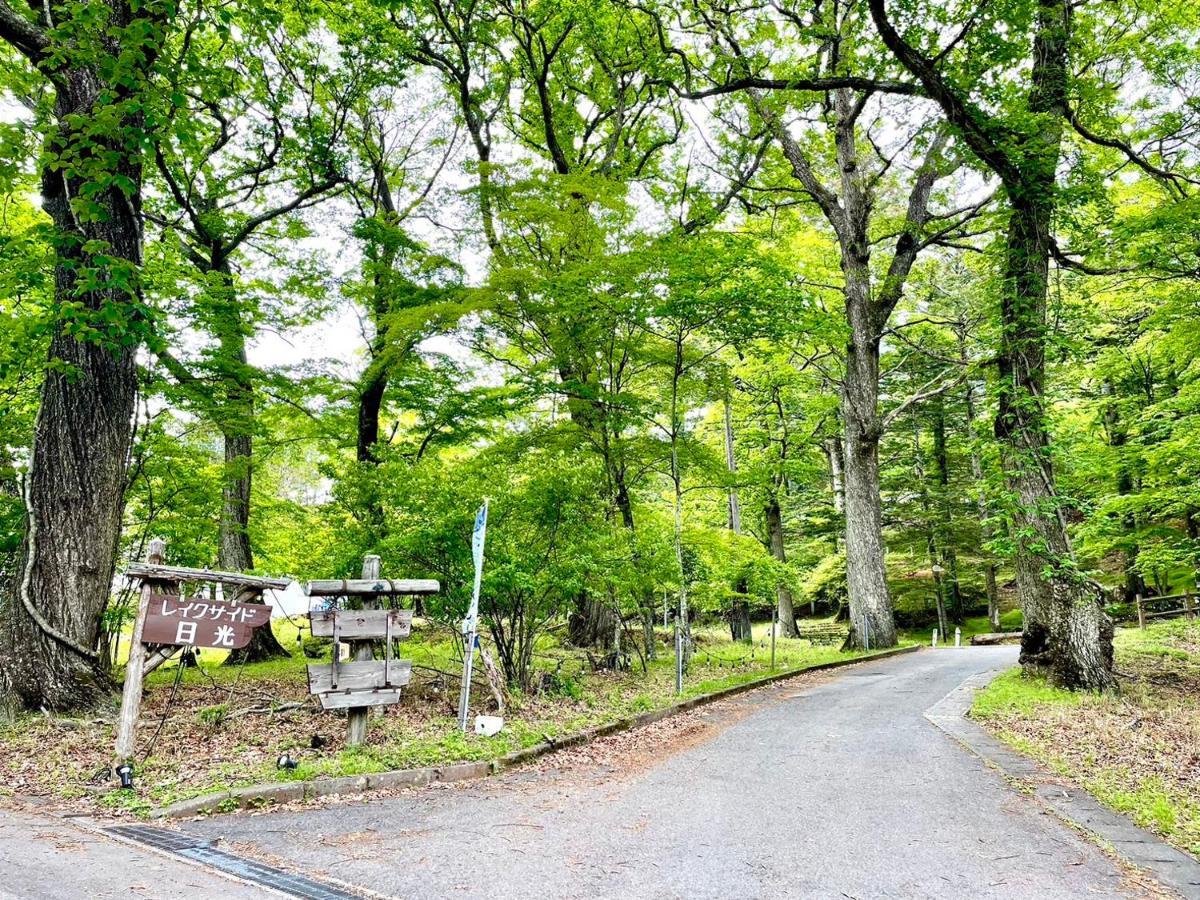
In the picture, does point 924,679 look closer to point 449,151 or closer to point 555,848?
point 555,848

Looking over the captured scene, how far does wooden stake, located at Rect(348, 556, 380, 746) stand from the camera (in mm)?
5469

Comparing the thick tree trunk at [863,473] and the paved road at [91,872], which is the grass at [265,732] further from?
the thick tree trunk at [863,473]

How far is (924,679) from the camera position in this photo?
1104 centimetres

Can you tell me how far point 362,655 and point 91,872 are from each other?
8.55ft

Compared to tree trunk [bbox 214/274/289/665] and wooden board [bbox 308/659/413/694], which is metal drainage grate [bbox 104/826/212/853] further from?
tree trunk [bbox 214/274/289/665]

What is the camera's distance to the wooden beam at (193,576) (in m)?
4.86

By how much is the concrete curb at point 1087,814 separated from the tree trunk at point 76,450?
26.0ft

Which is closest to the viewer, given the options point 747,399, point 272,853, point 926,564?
point 272,853

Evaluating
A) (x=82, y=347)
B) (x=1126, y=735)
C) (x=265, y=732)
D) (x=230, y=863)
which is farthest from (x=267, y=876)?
(x=1126, y=735)

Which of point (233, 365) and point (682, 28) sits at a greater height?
point (682, 28)

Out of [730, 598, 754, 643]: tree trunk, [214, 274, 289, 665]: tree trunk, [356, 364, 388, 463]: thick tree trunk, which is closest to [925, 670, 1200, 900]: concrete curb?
[214, 274, 289, 665]: tree trunk

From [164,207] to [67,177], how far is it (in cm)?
680

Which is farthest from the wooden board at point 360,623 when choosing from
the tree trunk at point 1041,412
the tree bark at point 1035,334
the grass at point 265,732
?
the tree trunk at point 1041,412

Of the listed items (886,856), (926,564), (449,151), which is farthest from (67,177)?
(926,564)
